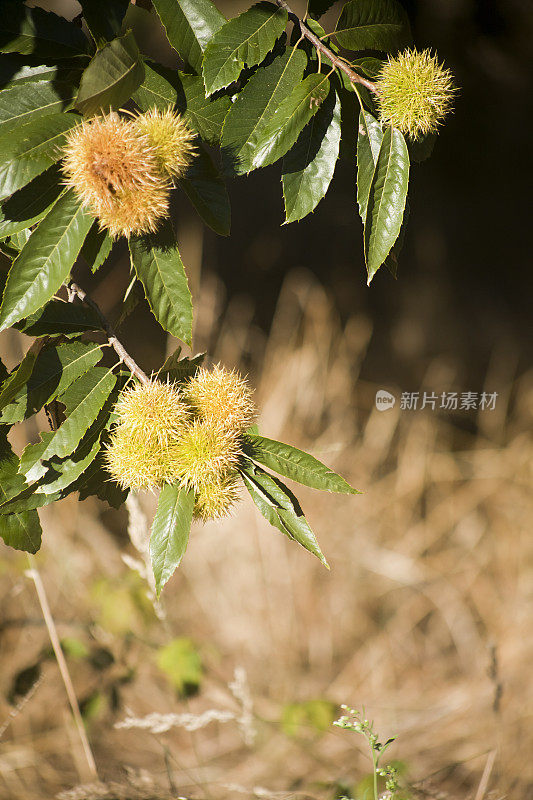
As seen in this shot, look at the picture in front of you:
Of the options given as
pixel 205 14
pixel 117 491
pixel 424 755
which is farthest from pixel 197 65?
pixel 424 755

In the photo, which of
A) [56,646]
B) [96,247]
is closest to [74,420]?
[96,247]

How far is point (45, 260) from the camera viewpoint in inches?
18.0

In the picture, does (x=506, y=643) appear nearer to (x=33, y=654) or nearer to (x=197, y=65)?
(x=33, y=654)

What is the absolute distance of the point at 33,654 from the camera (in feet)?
5.10

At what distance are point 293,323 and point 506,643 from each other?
1.08 meters

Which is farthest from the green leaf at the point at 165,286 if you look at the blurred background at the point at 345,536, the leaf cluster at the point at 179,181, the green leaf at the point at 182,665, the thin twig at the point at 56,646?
the green leaf at the point at 182,665

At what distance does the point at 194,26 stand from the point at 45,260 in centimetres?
23

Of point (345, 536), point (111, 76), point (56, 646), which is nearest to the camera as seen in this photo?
point (111, 76)

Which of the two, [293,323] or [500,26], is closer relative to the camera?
[500,26]

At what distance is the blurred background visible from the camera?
152cm

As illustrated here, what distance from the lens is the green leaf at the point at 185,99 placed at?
515 mm

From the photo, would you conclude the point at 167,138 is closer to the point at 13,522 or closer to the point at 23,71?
the point at 23,71

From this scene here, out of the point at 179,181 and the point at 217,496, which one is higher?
the point at 179,181

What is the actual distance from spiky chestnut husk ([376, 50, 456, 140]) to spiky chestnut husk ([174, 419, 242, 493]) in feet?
0.98
